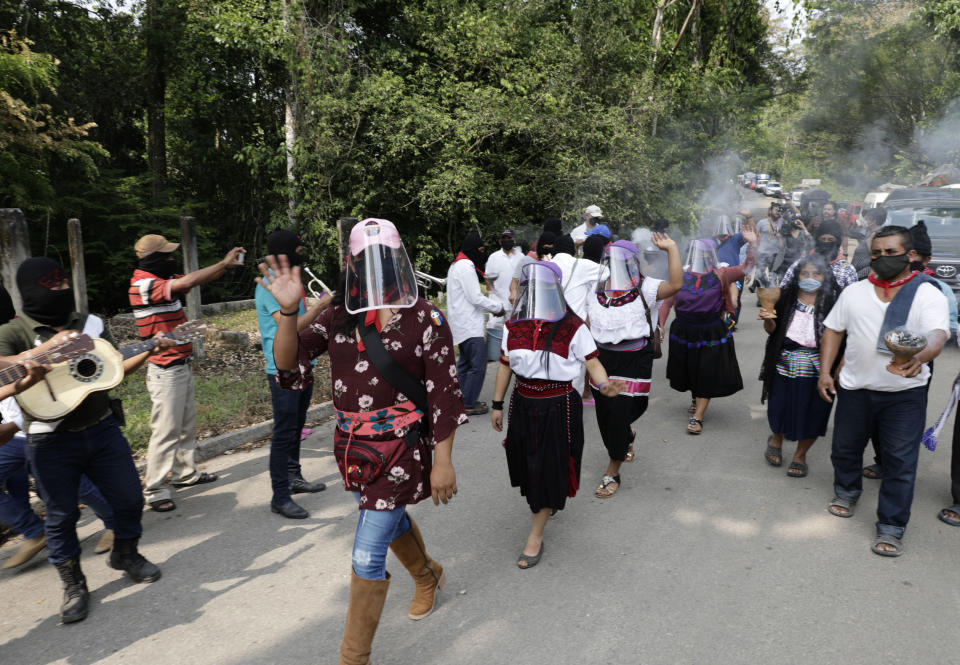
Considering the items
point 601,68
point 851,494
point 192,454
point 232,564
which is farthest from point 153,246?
point 601,68

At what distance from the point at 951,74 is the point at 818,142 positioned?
425 cm

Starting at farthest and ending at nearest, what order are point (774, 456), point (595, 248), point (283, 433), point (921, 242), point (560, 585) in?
point (595, 248)
point (774, 456)
point (921, 242)
point (283, 433)
point (560, 585)

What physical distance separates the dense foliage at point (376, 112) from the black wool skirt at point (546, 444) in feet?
26.3

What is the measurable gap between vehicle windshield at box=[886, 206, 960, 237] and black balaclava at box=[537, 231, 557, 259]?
7.65 m

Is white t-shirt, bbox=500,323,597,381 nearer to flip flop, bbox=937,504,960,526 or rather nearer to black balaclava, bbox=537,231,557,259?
flip flop, bbox=937,504,960,526

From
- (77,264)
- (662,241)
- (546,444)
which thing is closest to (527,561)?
(546,444)

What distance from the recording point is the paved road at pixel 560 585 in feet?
10.7

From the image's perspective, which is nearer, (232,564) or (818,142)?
(232,564)

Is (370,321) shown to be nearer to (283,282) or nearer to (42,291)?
(283,282)

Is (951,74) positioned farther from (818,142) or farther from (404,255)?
(404,255)

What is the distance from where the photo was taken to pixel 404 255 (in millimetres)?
2992

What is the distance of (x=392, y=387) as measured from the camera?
2875 millimetres

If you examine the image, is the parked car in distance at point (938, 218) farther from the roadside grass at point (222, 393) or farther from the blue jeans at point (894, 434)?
the roadside grass at point (222, 393)

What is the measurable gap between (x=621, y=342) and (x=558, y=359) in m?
1.40
